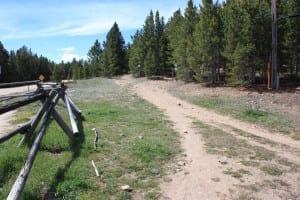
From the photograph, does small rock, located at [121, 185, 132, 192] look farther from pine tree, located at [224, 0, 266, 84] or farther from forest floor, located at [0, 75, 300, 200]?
pine tree, located at [224, 0, 266, 84]

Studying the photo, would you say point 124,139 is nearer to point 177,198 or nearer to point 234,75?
point 177,198

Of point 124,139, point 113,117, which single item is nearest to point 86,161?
point 124,139

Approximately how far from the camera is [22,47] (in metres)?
121

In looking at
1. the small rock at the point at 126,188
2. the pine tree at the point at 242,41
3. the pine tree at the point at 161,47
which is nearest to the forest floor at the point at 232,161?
the small rock at the point at 126,188

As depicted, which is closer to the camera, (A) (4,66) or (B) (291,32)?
(B) (291,32)

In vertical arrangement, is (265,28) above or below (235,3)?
below

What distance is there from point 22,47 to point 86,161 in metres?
121

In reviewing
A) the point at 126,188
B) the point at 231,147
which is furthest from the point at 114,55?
the point at 126,188

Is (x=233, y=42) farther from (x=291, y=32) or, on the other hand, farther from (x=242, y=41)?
(x=291, y=32)

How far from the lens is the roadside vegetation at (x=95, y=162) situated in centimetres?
699

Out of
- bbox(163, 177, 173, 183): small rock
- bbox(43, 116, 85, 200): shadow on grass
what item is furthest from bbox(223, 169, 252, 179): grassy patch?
bbox(43, 116, 85, 200): shadow on grass

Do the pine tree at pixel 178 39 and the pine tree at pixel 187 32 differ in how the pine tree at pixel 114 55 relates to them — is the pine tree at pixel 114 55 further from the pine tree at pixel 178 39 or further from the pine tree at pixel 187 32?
the pine tree at pixel 187 32

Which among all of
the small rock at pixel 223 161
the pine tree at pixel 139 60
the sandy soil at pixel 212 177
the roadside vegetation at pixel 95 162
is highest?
the pine tree at pixel 139 60

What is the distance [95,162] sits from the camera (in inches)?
337
